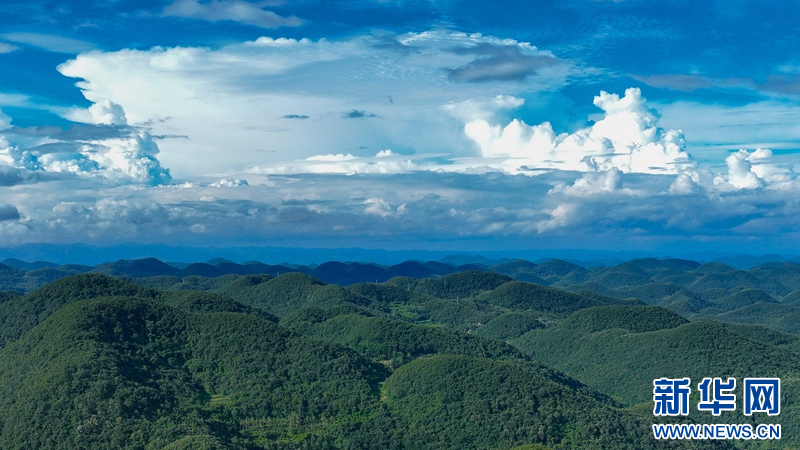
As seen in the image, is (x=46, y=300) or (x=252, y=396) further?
(x=46, y=300)

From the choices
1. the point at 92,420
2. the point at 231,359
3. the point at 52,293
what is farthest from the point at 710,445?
the point at 52,293

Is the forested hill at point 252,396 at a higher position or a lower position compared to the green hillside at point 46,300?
lower

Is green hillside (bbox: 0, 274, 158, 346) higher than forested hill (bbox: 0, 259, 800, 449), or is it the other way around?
green hillside (bbox: 0, 274, 158, 346)

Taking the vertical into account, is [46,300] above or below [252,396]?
above

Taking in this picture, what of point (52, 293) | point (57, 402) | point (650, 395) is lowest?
point (650, 395)

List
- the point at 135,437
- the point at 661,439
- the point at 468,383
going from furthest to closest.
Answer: the point at 468,383
the point at 661,439
the point at 135,437

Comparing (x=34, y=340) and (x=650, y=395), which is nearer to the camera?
(x=34, y=340)

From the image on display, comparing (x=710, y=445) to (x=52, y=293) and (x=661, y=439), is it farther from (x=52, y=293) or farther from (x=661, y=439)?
(x=52, y=293)

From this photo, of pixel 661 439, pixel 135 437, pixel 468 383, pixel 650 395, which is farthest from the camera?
pixel 650 395

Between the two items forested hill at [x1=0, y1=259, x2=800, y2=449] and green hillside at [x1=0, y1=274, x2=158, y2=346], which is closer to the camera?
forested hill at [x1=0, y1=259, x2=800, y2=449]

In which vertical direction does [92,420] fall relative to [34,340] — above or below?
below

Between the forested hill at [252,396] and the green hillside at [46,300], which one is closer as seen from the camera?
the forested hill at [252,396]
